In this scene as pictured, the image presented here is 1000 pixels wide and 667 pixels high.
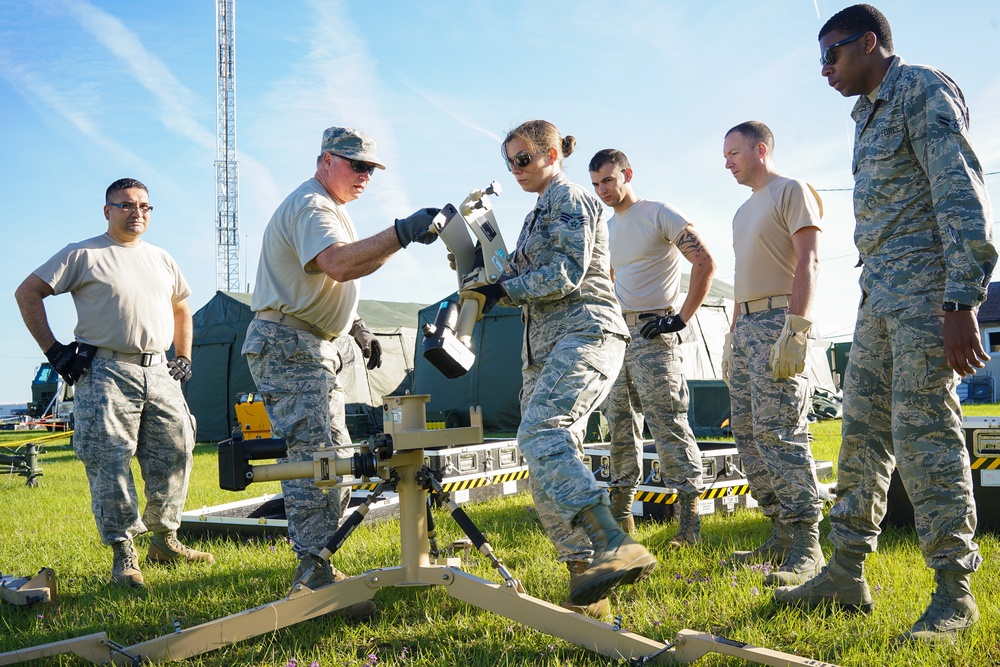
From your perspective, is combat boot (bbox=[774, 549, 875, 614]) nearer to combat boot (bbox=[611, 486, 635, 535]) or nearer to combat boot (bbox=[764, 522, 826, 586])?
combat boot (bbox=[764, 522, 826, 586])

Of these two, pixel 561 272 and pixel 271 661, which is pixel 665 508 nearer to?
pixel 561 272

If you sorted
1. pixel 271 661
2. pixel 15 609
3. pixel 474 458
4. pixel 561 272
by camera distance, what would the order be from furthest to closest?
1. pixel 474 458
2. pixel 15 609
3. pixel 561 272
4. pixel 271 661

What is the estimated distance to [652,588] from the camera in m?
3.49

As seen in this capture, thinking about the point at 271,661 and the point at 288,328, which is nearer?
the point at 271,661

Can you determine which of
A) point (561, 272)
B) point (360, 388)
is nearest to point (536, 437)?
point (561, 272)

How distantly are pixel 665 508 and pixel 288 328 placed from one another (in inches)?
116

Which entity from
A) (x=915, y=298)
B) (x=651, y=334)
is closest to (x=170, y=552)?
(x=651, y=334)

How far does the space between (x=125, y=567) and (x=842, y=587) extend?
368cm

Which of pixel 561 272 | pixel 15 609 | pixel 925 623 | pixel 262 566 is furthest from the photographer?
pixel 262 566

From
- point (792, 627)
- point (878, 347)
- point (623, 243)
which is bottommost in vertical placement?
point (792, 627)

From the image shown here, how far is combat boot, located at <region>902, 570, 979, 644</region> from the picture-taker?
8.62ft

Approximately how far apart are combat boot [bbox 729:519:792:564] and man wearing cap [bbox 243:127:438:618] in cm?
203

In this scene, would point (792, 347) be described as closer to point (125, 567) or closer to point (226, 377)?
point (125, 567)

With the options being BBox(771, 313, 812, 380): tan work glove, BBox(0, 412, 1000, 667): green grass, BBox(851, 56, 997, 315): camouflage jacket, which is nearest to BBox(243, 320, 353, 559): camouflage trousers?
BBox(0, 412, 1000, 667): green grass
